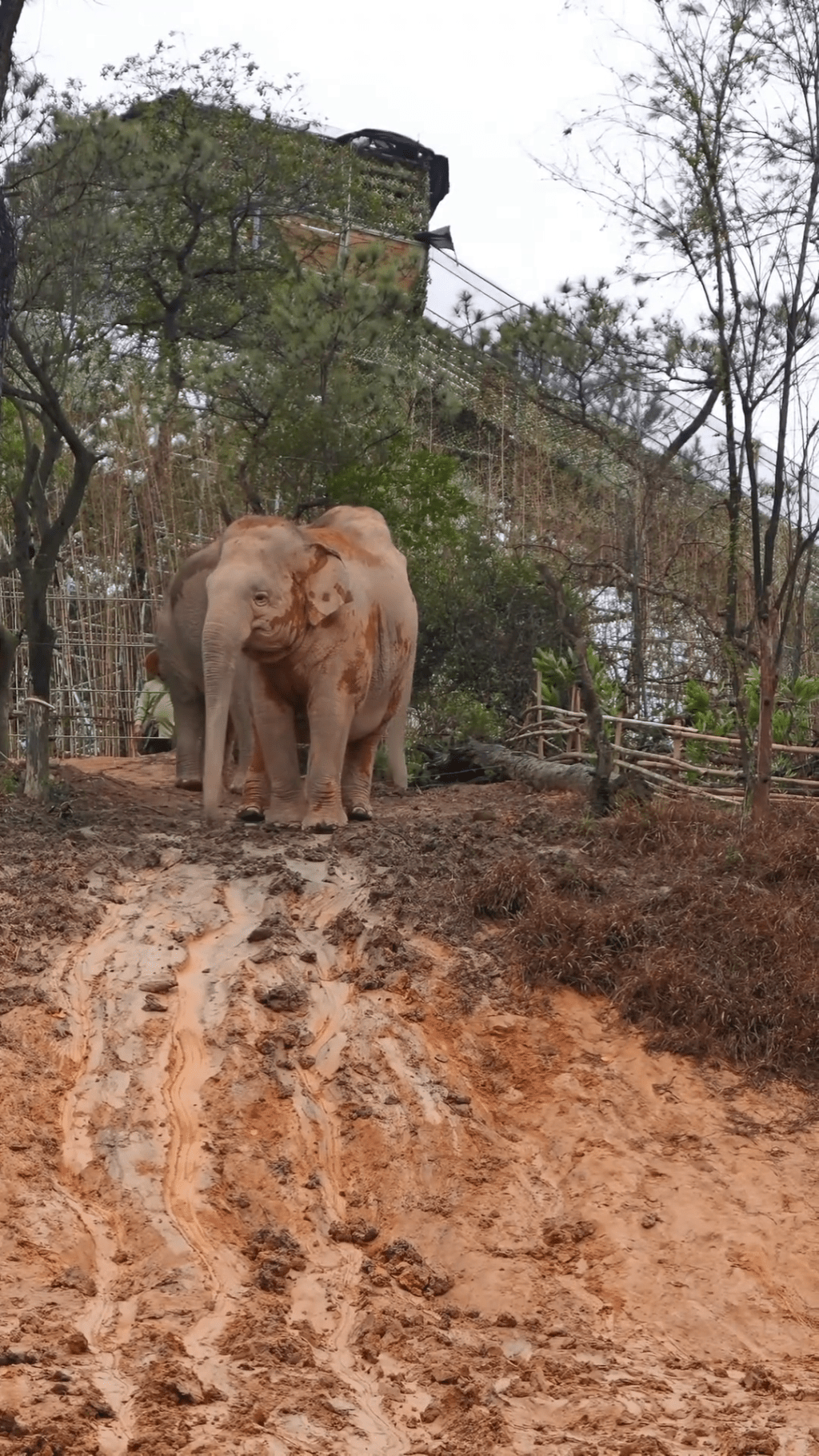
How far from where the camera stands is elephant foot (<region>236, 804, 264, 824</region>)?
29.5ft

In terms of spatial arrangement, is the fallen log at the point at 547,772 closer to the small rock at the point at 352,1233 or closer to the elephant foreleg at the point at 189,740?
the elephant foreleg at the point at 189,740

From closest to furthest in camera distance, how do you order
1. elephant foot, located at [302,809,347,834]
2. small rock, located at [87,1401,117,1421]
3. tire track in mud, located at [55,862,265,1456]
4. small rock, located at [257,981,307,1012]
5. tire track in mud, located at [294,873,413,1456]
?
small rock, located at [87,1401,117,1421] → tire track in mud, located at [294,873,413,1456] → tire track in mud, located at [55,862,265,1456] → small rock, located at [257,981,307,1012] → elephant foot, located at [302,809,347,834]

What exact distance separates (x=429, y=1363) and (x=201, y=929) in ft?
8.61

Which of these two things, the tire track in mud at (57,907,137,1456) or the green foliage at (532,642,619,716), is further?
the green foliage at (532,642,619,716)

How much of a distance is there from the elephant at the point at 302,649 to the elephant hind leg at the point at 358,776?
0.01m

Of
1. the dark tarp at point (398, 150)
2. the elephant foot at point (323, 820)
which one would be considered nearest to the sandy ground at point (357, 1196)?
the elephant foot at point (323, 820)

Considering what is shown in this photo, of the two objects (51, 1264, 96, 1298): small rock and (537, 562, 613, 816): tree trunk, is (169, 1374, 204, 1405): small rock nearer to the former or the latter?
(51, 1264, 96, 1298): small rock

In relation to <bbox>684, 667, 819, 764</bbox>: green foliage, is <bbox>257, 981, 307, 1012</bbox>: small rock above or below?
below

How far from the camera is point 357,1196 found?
5566 mm

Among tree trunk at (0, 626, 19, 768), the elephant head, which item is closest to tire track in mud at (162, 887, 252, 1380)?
the elephant head

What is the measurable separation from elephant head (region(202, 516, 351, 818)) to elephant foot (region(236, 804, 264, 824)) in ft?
1.80

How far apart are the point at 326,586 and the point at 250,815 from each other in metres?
1.31

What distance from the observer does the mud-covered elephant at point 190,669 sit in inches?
398

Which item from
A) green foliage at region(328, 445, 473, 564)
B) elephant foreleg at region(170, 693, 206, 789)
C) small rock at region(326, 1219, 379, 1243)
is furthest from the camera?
green foliage at region(328, 445, 473, 564)
